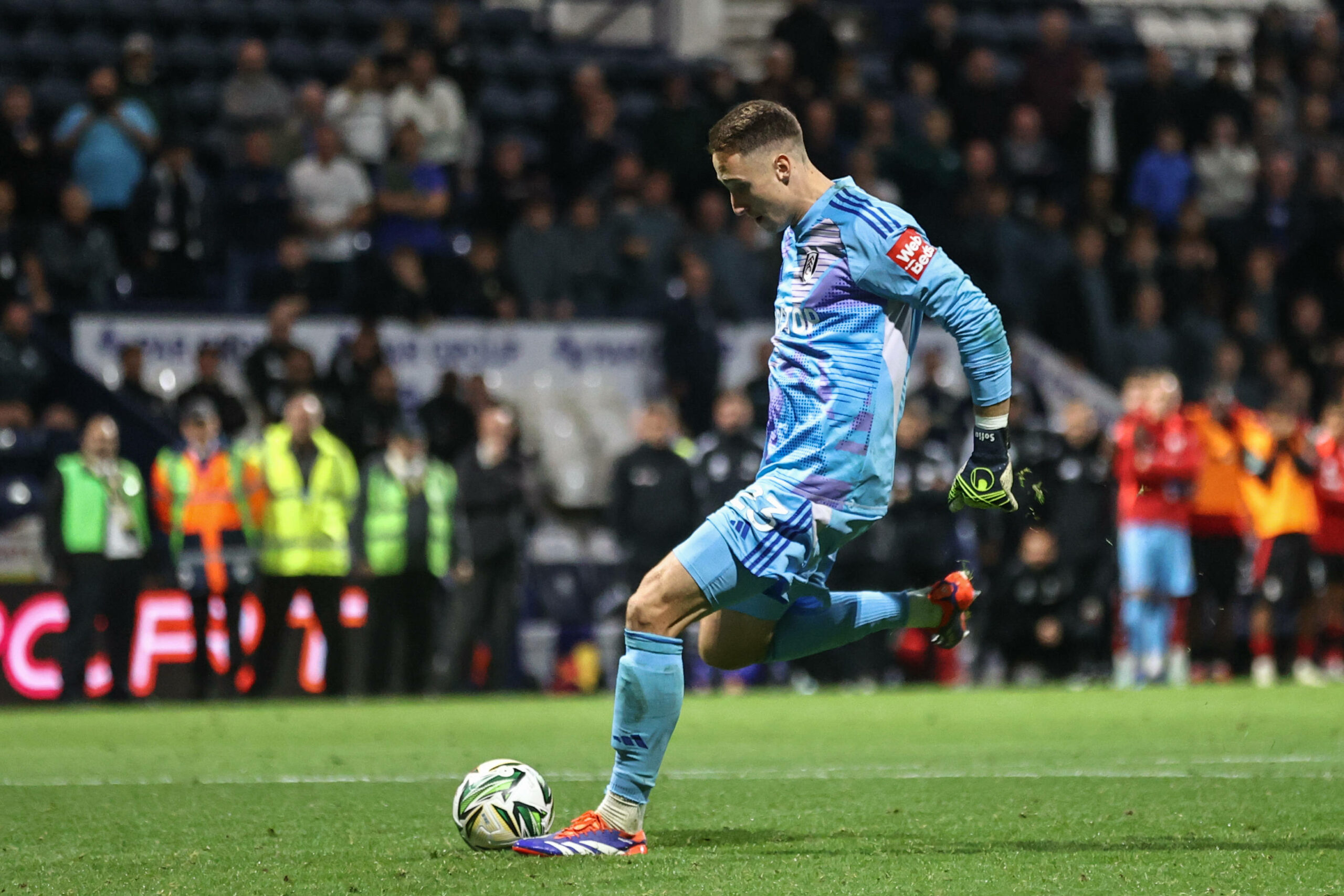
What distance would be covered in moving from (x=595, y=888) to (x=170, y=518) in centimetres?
973

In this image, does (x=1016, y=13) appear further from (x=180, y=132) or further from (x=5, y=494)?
(x=5, y=494)

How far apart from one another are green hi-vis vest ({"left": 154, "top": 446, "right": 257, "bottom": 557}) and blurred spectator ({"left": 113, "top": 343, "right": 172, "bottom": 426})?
0.66 meters

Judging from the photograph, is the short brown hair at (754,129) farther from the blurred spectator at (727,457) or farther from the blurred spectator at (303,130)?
the blurred spectator at (303,130)

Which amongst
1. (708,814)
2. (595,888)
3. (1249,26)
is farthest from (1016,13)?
(595,888)

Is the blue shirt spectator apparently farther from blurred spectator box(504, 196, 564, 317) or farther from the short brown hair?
the short brown hair

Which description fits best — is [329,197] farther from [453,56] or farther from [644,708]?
[644,708]

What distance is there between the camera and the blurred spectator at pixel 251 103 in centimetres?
1697

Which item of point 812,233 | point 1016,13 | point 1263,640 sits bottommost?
point 1263,640

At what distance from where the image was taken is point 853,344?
5801 mm

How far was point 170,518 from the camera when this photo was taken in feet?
46.5

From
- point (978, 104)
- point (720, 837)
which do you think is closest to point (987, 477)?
point (720, 837)

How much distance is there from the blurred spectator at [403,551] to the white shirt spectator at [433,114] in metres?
3.45

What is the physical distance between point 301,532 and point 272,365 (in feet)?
5.07

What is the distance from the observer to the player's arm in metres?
5.63
